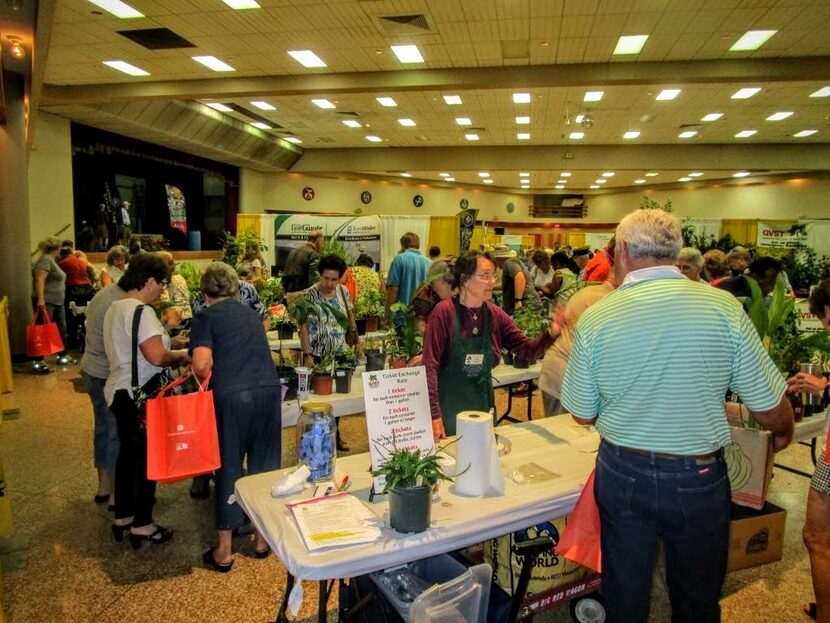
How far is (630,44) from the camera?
706 cm

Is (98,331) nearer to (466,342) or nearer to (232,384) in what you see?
(232,384)

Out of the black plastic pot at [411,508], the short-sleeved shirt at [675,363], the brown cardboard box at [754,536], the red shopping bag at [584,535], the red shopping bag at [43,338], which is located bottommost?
the brown cardboard box at [754,536]

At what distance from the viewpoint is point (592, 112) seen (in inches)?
420

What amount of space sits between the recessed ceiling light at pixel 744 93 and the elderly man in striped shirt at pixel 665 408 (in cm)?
888

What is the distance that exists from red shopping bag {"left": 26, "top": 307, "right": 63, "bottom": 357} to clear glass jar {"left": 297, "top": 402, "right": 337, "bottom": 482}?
5.91m

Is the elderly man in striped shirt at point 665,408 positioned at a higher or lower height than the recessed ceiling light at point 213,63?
lower

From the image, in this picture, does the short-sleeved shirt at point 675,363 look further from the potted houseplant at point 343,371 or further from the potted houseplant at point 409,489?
the potted houseplant at point 343,371

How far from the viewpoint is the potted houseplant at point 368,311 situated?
498 centimetres

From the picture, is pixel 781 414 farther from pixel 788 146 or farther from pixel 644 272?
pixel 788 146

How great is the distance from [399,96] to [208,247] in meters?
7.05

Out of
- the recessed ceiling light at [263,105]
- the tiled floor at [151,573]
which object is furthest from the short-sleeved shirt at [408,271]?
the recessed ceiling light at [263,105]

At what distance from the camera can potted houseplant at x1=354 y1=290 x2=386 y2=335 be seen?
4980 mm

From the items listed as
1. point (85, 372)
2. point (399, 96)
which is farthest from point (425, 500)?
point (399, 96)

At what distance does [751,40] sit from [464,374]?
Result: 674 centimetres
